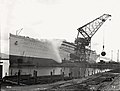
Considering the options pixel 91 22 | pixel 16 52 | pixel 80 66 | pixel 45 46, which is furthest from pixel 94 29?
pixel 16 52

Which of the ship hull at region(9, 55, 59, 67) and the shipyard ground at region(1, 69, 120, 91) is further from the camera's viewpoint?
the ship hull at region(9, 55, 59, 67)

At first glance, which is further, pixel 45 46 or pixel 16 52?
pixel 45 46

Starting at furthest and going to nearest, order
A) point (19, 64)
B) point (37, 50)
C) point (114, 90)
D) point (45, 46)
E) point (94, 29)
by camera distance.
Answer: point (45, 46) < point (37, 50) < point (94, 29) < point (19, 64) < point (114, 90)

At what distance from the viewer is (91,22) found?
211ft

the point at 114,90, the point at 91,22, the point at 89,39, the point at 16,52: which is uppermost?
the point at 91,22

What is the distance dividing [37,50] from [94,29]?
21.1 meters

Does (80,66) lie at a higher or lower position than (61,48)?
lower

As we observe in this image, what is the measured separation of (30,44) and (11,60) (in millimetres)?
11017

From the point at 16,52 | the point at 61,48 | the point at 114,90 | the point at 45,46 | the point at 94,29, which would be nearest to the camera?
the point at 114,90

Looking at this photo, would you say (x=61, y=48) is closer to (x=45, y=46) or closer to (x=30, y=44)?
(x=45, y=46)

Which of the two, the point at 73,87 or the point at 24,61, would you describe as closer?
the point at 73,87

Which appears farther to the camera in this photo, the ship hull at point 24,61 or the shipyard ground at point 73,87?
the ship hull at point 24,61

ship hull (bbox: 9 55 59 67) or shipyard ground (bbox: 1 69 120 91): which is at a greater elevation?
ship hull (bbox: 9 55 59 67)

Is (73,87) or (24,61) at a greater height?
(24,61)
